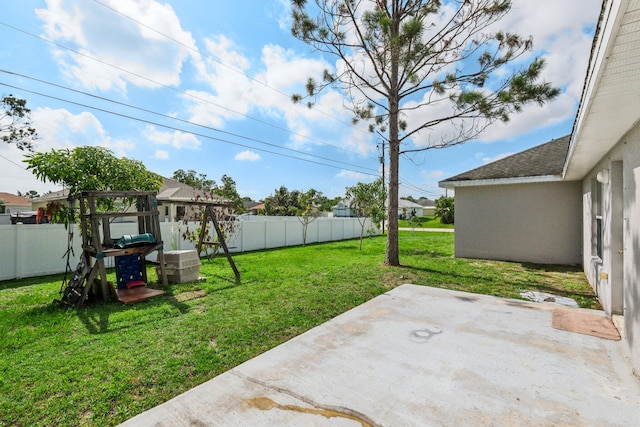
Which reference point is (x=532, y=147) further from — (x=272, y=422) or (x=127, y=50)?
(x=127, y=50)

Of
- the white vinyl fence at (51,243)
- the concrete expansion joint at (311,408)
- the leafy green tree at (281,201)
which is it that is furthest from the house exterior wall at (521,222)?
the leafy green tree at (281,201)

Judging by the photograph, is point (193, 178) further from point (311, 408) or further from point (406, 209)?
point (311, 408)

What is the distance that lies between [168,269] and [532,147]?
1282cm

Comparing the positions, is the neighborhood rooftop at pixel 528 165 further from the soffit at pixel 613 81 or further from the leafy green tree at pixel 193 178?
the leafy green tree at pixel 193 178

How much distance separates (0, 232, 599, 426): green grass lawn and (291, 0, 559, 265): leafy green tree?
292cm

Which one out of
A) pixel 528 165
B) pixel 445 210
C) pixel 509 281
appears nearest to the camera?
pixel 509 281

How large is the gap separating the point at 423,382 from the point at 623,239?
3297 millimetres

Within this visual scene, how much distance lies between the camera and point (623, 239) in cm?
369

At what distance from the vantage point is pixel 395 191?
8.70 meters

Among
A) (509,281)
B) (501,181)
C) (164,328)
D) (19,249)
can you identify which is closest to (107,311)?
(164,328)

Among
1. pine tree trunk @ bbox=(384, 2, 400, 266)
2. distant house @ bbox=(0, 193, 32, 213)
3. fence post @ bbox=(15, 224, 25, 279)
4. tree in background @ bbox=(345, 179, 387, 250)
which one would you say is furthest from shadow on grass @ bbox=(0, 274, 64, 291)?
distant house @ bbox=(0, 193, 32, 213)

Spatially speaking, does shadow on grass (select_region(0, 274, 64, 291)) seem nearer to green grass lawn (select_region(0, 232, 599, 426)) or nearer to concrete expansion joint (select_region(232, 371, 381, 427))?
green grass lawn (select_region(0, 232, 599, 426))

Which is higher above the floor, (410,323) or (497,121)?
(497,121)

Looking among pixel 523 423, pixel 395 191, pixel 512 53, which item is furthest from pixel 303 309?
pixel 512 53
